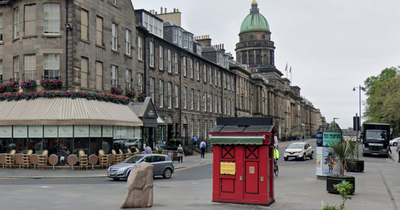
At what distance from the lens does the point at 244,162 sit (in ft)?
45.4

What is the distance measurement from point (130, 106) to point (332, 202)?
23568mm

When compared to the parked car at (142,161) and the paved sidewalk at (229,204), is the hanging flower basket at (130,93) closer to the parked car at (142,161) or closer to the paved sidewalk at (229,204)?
the parked car at (142,161)

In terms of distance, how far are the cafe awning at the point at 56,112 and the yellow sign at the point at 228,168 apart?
16.7 metres

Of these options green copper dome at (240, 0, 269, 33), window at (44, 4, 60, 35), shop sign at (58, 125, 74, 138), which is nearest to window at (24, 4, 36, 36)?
window at (44, 4, 60, 35)

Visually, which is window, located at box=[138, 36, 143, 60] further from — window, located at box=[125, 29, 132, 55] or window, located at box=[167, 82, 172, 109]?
window, located at box=[167, 82, 172, 109]

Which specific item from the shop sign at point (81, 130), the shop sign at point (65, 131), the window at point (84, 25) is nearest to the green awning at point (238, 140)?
the shop sign at point (81, 130)

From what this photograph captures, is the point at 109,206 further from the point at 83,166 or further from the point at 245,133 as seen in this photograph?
the point at 83,166

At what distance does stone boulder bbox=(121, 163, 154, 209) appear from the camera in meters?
13.5

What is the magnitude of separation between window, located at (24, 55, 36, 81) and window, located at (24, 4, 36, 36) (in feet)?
5.46

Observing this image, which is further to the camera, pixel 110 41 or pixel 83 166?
pixel 110 41

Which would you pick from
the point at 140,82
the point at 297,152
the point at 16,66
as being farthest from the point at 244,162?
the point at 140,82

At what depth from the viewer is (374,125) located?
1805 inches

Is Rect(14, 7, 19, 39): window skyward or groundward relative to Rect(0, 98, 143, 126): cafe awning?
skyward

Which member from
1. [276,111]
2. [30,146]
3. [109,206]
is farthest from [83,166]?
[276,111]
